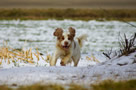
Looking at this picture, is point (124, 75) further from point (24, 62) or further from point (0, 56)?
point (0, 56)

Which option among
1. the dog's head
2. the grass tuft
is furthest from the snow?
the dog's head

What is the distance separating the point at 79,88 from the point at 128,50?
3778mm

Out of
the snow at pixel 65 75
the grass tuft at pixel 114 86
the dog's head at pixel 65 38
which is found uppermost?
the dog's head at pixel 65 38

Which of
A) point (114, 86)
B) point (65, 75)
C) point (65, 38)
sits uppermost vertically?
point (65, 38)

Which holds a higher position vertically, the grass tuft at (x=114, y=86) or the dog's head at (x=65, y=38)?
the dog's head at (x=65, y=38)

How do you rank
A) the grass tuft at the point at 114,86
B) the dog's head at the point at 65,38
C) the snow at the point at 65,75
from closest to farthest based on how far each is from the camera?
the grass tuft at the point at 114,86 < the snow at the point at 65,75 < the dog's head at the point at 65,38

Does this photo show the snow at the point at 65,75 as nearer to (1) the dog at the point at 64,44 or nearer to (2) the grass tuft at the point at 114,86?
(2) the grass tuft at the point at 114,86

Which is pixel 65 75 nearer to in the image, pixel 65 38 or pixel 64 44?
pixel 64 44

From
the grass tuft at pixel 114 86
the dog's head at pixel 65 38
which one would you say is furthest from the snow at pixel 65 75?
the dog's head at pixel 65 38

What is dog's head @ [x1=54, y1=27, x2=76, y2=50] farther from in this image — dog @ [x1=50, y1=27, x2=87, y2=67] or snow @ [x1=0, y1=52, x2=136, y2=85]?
snow @ [x1=0, y1=52, x2=136, y2=85]

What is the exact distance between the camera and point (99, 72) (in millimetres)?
5664

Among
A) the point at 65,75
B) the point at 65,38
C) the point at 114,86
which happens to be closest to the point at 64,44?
the point at 65,38

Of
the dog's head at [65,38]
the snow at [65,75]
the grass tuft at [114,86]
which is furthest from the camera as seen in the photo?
the dog's head at [65,38]

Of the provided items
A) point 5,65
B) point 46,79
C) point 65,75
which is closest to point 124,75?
point 65,75
